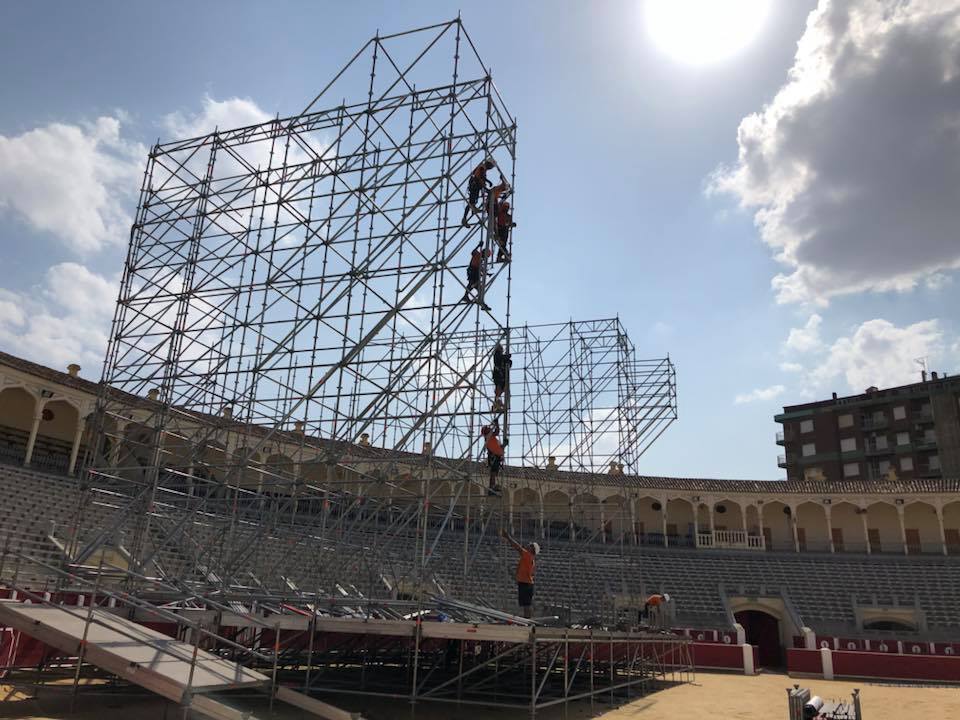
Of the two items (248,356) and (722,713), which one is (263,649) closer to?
(248,356)

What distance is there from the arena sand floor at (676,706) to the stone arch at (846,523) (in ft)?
64.8

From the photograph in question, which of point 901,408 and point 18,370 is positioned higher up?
point 901,408

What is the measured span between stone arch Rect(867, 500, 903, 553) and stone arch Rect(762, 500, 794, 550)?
4356 millimetres

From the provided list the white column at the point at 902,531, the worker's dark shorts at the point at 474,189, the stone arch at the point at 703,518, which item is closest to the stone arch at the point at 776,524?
the stone arch at the point at 703,518

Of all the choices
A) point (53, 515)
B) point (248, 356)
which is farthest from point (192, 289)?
point (53, 515)

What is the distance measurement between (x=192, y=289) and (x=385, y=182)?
6.39m

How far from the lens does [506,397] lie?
682 inches

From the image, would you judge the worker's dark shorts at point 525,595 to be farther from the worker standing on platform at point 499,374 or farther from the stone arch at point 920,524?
the stone arch at point 920,524

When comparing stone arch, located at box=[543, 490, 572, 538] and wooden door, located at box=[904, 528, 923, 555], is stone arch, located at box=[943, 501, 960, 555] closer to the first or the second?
wooden door, located at box=[904, 528, 923, 555]

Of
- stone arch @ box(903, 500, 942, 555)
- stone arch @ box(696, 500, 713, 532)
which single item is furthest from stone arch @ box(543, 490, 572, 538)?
stone arch @ box(903, 500, 942, 555)

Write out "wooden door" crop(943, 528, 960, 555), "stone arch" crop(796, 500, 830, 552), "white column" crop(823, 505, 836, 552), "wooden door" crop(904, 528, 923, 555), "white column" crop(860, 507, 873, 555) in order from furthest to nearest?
"stone arch" crop(796, 500, 830, 552) < "wooden door" crop(904, 528, 923, 555) < "wooden door" crop(943, 528, 960, 555) < "white column" crop(823, 505, 836, 552) < "white column" crop(860, 507, 873, 555)

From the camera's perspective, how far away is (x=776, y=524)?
43.4 meters

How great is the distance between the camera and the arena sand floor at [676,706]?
38.5ft

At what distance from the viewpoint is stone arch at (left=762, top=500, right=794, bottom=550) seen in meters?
42.8
